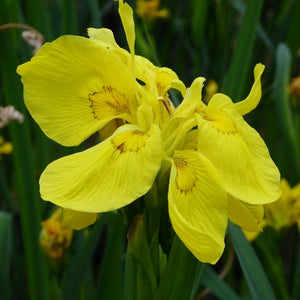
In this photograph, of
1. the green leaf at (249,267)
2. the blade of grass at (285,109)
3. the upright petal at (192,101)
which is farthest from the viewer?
the blade of grass at (285,109)

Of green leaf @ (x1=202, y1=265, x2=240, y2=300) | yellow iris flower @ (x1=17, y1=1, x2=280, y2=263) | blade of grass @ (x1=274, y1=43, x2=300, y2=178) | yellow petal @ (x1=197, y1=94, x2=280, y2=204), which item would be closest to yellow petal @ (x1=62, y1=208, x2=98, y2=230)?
yellow iris flower @ (x1=17, y1=1, x2=280, y2=263)

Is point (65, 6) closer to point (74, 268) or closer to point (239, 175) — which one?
point (74, 268)

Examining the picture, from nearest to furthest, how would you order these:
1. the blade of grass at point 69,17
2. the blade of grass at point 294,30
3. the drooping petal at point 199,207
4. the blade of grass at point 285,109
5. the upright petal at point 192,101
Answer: the drooping petal at point 199,207 → the upright petal at point 192,101 → the blade of grass at point 69,17 → the blade of grass at point 285,109 → the blade of grass at point 294,30

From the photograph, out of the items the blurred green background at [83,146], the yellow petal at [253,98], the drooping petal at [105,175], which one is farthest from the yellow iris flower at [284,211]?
the drooping petal at [105,175]

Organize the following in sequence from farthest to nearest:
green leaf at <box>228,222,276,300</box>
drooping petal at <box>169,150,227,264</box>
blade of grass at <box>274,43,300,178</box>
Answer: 1. blade of grass at <box>274,43,300,178</box>
2. green leaf at <box>228,222,276,300</box>
3. drooping petal at <box>169,150,227,264</box>

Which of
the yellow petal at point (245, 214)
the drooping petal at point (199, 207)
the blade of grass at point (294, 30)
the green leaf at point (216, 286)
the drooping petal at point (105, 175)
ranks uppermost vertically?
the drooping petal at point (105, 175)

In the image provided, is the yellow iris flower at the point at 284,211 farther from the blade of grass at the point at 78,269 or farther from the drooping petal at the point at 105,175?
the drooping petal at the point at 105,175

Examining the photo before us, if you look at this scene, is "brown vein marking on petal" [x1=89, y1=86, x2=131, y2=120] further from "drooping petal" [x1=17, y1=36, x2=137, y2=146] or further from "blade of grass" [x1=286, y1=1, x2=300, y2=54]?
"blade of grass" [x1=286, y1=1, x2=300, y2=54]
